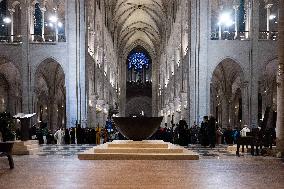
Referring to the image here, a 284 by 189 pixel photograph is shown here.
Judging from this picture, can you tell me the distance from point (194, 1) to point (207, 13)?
114 centimetres

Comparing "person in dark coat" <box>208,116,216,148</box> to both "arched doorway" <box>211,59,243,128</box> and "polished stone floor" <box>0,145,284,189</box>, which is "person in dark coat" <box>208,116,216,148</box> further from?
"arched doorway" <box>211,59,243,128</box>

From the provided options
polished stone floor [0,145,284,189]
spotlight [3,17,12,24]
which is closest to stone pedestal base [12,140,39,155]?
polished stone floor [0,145,284,189]

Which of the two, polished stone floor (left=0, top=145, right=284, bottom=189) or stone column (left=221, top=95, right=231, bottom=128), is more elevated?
polished stone floor (left=0, top=145, right=284, bottom=189)

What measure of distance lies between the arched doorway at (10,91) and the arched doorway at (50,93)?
5.34ft

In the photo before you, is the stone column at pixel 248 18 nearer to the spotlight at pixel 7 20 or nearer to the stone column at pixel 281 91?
the spotlight at pixel 7 20

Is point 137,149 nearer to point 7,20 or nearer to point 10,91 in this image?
point 7,20

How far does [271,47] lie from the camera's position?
31062 millimetres

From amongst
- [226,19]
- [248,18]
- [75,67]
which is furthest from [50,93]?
[248,18]

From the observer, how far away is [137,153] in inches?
511

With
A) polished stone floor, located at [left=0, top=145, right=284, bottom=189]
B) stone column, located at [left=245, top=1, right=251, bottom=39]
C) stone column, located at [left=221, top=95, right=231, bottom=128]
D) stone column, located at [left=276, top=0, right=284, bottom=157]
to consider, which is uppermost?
stone column, located at [left=245, top=1, right=251, bottom=39]

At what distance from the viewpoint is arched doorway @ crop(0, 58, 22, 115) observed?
3756 cm

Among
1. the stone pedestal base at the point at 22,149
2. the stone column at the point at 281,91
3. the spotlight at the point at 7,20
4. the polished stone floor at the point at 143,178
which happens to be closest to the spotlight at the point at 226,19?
the spotlight at the point at 7,20

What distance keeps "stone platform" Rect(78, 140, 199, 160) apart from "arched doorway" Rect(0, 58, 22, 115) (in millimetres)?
25617

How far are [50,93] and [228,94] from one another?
14.8 metres
